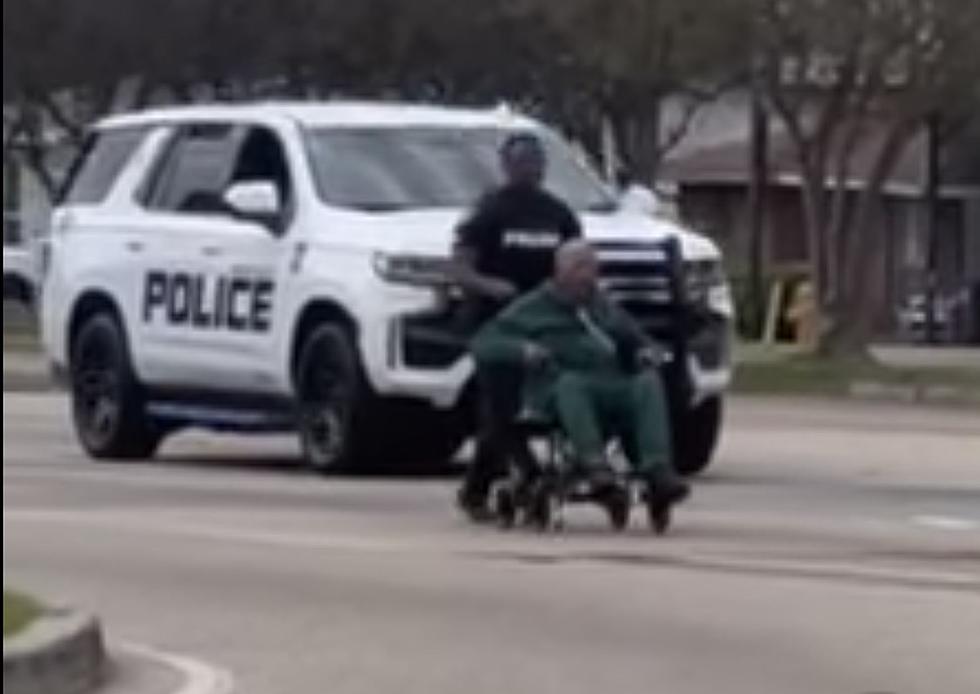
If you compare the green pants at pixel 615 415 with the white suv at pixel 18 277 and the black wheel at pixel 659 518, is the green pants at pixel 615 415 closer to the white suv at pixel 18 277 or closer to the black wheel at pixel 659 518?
the black wheel at pixel 659 518

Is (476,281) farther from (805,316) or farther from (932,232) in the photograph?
(932,232)

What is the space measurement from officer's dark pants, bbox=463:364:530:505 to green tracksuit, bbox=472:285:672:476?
79 mm

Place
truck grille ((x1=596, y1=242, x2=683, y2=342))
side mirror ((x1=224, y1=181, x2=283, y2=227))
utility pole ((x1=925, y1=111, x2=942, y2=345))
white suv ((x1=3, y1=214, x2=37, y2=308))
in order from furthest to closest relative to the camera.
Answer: utility pole ((x1=925, y1=111, x2=942, y2=345))
white suv ((x1=3, y1=214, x2=37, y2=308))
side mirror ((x1=224, y1=181, x2=283, y2=227))
truck grille ((x1=596, y1=242, x2=683, y2=342))

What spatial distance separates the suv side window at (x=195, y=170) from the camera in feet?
75.3

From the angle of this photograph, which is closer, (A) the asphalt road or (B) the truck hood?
(A) the asphalt road

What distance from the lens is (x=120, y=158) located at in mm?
23938

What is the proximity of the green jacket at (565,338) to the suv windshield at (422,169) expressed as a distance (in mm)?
3934

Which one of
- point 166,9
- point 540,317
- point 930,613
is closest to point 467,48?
point 166,9

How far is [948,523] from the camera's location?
18.4 m

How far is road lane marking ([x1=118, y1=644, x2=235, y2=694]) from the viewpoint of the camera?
482 inches

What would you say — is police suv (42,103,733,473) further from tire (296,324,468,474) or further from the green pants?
the green pants

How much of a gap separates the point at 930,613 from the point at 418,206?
812cm

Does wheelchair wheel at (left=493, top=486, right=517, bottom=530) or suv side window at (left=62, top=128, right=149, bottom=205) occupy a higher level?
suv side window at (left=62, top=128, right=149, bottom=205)

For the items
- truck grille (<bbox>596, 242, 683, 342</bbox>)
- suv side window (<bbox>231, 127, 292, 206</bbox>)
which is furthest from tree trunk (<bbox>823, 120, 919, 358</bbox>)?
truck grille (<bbox>596, 242, 683, 342</bbox>)
